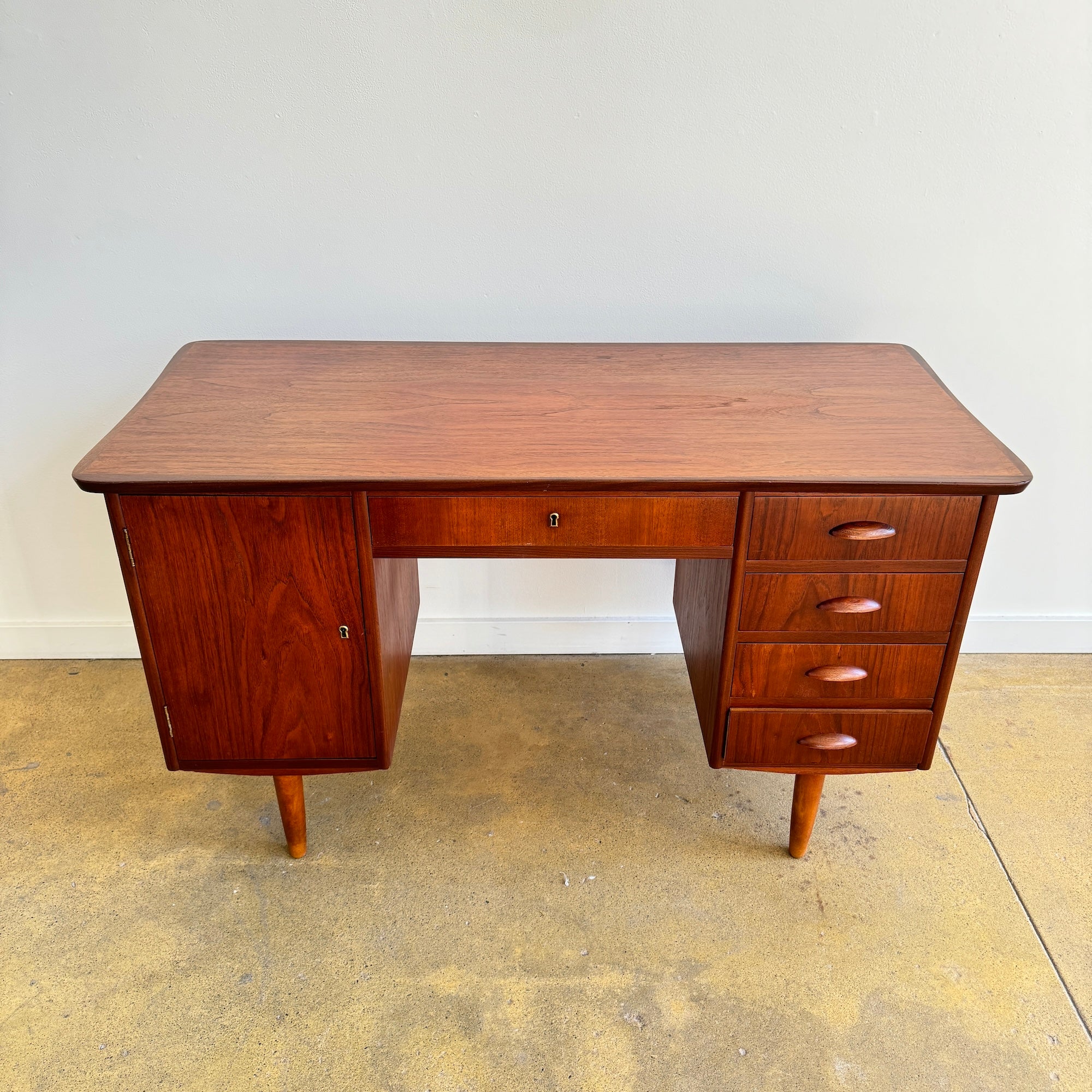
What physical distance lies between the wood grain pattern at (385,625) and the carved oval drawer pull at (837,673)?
65 cm

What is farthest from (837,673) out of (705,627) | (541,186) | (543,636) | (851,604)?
(541,186)

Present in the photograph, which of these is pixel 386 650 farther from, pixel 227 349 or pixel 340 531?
pixel 227 349

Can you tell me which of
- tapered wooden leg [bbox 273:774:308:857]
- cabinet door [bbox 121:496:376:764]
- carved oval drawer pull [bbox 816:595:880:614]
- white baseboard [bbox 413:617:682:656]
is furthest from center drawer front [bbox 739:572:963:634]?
white baseboard [bbox 413:617:682:656]

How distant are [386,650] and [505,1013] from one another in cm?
58

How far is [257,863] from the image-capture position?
1.62 m

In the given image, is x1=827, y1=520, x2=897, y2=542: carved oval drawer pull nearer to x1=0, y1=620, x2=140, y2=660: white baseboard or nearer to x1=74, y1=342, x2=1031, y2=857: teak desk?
x1=74, y1=342, x2=1031, y2=857: teak desk

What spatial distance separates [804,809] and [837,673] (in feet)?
1.07

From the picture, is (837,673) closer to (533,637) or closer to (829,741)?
(829,741)

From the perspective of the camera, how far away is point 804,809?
158 cm

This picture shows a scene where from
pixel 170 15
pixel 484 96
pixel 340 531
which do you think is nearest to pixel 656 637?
pixel 340 531

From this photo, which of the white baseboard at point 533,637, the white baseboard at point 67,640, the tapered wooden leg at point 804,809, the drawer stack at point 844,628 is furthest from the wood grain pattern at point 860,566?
the white baseboard at point 67,640

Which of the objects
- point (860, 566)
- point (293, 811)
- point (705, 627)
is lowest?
point (293, 811)

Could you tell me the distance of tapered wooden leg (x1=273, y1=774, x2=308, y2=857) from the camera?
5.09 feet

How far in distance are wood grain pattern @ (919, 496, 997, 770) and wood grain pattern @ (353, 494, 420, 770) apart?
33.4 inches
